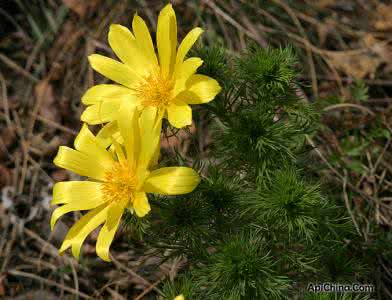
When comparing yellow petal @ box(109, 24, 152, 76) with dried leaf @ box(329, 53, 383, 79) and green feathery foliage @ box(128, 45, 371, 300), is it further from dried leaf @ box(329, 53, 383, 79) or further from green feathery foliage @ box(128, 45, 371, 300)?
dried leaf @ box(329, 53, 383, 79)

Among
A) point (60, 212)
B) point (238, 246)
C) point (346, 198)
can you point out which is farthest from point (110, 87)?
point (346, 198)

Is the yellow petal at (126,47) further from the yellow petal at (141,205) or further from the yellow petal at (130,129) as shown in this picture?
the yellow petal at (141,205)

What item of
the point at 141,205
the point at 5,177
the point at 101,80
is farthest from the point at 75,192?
the point at 101,80

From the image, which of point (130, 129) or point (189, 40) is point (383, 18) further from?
point (130, 129)

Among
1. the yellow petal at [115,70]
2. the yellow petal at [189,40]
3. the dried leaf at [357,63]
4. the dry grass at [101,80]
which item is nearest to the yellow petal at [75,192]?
the yellow petal at [115,70]

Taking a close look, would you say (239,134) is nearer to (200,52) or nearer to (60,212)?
(200,52)
